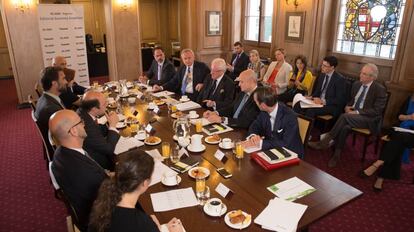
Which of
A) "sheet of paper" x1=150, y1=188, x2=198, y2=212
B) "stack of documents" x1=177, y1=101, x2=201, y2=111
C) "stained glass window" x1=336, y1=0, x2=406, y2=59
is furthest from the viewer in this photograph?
"stained glass window" x1=336, y1=0, x2=406, y2=59

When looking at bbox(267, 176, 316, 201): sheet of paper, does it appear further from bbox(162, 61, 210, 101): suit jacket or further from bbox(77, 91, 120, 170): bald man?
bbox(162, 61, 210, 101): suit jacket

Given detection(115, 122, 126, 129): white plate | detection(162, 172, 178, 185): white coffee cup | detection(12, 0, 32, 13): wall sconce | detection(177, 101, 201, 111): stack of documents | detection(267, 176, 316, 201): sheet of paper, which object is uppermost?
detection(12, 0, 32, 13): wall sconce

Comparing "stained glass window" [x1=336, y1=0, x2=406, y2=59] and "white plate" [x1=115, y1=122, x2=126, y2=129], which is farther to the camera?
"stained glass window" [x1=336, y1=0, x2=406, y2=59]

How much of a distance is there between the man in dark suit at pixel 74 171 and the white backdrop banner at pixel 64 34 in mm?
5709

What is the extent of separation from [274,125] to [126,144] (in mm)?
1409

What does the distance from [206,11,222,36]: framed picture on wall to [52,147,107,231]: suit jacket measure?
264 inches

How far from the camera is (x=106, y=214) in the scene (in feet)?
5.02

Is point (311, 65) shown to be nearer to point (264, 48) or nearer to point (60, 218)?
point (264, 48)

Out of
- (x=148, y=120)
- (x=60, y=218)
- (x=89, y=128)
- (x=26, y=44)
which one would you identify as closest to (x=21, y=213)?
(x=60, y=218)

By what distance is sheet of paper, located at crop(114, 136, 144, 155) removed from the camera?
9.04 ft

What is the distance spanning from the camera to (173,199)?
2.04 meters

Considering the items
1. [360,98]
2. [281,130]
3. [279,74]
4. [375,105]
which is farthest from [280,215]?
[279,74]

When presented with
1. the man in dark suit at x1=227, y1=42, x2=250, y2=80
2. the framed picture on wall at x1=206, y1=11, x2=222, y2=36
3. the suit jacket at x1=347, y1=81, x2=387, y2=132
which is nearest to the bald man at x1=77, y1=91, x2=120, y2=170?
the suit jacket at x1=347, y1=81, x2=387, y2=132

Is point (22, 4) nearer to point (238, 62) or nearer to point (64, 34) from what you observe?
point (64, 34)
